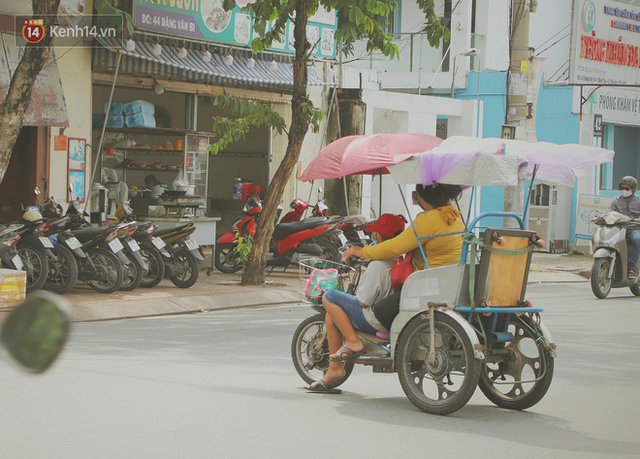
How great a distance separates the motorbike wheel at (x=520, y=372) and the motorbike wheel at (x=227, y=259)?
9491 mm

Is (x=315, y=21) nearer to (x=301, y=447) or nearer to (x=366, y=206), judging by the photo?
(x=366, y=206)

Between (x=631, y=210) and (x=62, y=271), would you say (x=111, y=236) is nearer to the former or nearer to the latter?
(x=62, y=271)

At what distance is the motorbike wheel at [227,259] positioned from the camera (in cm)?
1539

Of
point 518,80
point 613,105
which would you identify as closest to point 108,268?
point 518,80

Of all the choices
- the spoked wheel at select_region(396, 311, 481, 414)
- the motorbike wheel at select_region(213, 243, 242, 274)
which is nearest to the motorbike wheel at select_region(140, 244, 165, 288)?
the motorbike wheel at select_region(213, 243, 242, 274)

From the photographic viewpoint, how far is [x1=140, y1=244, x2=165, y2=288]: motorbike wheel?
12.5 m

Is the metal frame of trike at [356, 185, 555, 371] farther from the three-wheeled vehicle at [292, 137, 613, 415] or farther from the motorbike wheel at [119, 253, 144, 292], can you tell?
the motorbike wheel at [119, 253, 144, 292]

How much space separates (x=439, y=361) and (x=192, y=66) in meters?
10.3

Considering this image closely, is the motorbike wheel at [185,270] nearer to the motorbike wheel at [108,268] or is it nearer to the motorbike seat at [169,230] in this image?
the motorbike seat at [169,230]

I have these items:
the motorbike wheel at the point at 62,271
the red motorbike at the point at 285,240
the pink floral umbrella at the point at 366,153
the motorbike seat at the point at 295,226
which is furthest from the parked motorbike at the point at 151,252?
the pink floral umbrella at the point at 366,153

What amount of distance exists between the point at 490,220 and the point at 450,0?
747 cm

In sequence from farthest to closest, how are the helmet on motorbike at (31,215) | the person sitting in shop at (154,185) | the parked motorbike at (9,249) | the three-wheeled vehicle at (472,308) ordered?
the person sitting in shop at (154,185) < the helmet on motorbike at (31,215) < the parked motorbike at (9,249) < the three-wheeled vehicle at (472,308)

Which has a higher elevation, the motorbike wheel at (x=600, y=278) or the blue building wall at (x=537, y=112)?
the blue building wall at (x=537, y=112)

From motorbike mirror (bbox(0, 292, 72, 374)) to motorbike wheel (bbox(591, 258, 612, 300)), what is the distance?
13213 millimetres
